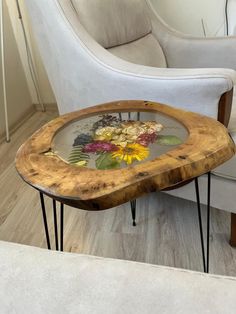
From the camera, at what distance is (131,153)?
690mm

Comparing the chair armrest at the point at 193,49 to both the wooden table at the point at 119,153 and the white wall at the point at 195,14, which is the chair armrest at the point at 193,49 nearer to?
the white wall at the point at 195,14

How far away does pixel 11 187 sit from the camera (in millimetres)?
1668

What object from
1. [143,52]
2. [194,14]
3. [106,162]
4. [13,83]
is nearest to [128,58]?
[143,52]

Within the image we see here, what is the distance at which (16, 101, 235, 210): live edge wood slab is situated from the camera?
1.80ft

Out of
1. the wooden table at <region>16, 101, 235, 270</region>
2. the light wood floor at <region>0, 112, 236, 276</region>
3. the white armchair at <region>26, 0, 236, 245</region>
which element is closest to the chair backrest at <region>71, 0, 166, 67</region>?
the white armchair at <region>26, 0, 236, 245</region>

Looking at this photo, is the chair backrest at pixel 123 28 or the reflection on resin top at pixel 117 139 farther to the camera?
the chair backrest at pixel 123 28

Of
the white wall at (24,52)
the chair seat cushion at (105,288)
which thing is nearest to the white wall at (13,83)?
the white wall at (24,52)

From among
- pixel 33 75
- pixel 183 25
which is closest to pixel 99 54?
pixel 183 25

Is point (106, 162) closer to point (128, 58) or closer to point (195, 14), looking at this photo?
point (128, 58)

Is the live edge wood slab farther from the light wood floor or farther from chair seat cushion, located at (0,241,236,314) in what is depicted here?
the light wood floor

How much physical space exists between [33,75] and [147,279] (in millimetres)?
2335

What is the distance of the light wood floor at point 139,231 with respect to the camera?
114 centimetres

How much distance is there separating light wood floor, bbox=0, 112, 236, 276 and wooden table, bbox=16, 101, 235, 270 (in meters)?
0.50

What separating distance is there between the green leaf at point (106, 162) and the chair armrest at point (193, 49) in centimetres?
109
